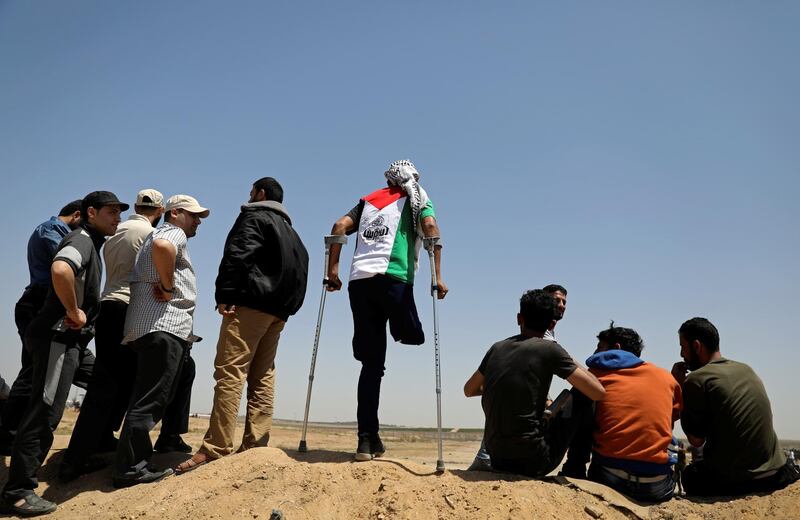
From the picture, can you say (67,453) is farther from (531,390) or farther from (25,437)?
(531,390)

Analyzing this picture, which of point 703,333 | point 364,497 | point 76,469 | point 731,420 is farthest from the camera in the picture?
point 76,469

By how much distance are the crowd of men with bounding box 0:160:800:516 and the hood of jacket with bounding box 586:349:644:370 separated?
1 cm

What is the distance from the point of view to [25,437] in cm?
545

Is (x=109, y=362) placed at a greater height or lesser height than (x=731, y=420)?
greater

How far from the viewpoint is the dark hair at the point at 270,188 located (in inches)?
258

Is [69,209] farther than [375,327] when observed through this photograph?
Yes

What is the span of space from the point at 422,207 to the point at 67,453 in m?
4.40

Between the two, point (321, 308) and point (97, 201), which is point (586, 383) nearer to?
point (321, 308)

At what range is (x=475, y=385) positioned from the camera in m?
5.43

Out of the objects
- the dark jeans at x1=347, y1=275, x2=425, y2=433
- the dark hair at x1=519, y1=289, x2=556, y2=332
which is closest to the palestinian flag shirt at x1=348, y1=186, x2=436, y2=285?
the dark jeans at x1=347, y1=275, x2=425, y2=433

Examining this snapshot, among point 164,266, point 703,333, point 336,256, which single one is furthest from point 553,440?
point 164,266

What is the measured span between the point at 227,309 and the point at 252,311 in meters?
0.24

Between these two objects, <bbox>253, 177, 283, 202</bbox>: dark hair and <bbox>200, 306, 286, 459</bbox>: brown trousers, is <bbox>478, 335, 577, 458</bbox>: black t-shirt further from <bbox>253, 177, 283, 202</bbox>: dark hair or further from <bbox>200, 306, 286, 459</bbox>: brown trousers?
<bbox>253, 177, 283, 202</bbox>: dark hair

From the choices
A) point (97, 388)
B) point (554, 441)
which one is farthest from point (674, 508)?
point (97, 388)
